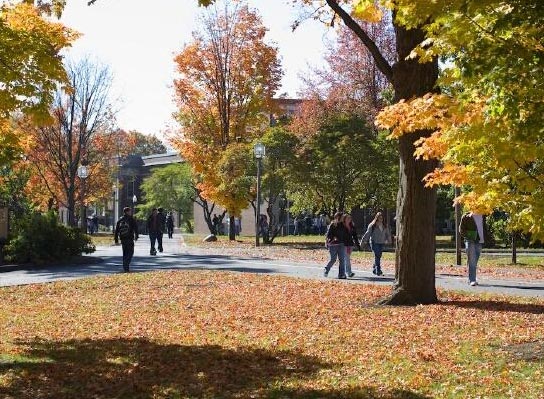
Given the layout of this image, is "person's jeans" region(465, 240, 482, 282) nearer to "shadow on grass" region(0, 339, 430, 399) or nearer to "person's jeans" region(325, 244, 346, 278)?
"person's jeans" region(325, 244, 346, 278)

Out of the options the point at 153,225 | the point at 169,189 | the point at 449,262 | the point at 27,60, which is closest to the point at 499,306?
the point at 27,60

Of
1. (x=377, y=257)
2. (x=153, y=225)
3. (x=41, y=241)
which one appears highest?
(x=153, y=225)

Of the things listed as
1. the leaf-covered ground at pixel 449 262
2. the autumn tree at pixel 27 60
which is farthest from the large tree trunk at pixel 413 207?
the leaf-covered ground at pixel 449 262

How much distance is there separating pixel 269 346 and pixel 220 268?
1158 centimetres

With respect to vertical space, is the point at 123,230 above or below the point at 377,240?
above

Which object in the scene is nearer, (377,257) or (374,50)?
(374,50)

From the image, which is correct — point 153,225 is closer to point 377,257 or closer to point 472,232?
point 377,257

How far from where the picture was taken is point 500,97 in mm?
4988

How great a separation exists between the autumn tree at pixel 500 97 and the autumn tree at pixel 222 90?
28971 millimetres

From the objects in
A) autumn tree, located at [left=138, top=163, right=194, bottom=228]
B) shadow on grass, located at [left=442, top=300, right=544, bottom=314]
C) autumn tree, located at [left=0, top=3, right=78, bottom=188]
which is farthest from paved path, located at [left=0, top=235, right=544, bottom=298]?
autumn tree, located at [left=138, top=163, right=194, bottom=228]

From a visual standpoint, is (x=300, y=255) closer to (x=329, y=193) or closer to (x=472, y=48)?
(x=329, y=193)

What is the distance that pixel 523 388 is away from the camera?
5.83m

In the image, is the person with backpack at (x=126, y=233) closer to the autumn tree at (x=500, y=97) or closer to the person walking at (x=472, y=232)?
the person walking at (x=472, y=232)

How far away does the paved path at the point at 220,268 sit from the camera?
14.5 m
